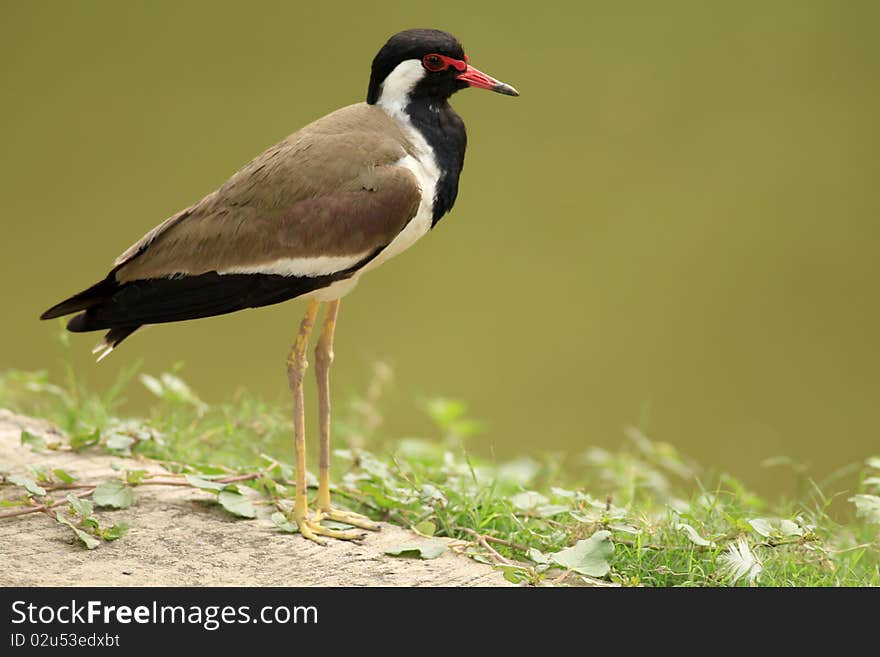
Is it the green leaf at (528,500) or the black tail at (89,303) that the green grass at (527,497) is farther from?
the black tail at (89,303)

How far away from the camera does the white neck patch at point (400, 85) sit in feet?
9.03

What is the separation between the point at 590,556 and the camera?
8.29 feet

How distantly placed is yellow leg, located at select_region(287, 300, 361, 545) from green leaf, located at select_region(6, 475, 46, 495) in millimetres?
606

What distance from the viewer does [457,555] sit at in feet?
8.61

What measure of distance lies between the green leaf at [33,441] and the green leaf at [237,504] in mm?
640

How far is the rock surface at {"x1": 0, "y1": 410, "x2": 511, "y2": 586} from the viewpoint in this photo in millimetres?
2398

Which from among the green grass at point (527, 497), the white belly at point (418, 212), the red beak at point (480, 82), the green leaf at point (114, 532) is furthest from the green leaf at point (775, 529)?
the green leaf at point (114, 532)

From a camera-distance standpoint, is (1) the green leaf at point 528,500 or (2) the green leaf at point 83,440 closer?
(1) the green leaf at point 528,500

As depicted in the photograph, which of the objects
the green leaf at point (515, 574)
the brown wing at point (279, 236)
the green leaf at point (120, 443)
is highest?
the brown wing at point (279, 236)

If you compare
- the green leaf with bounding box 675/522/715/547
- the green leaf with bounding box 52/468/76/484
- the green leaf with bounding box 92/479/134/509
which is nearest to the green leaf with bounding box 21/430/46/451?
the green leaf with bounding box 52/468/76/484

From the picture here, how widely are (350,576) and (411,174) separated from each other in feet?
3.04

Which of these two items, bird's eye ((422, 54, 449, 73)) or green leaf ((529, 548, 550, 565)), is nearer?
green leaf ((529, 548, 550, 565))

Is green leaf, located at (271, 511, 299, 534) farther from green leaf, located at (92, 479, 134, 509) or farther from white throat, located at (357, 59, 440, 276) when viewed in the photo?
white throat, located at (357, 59, 440, 276)
